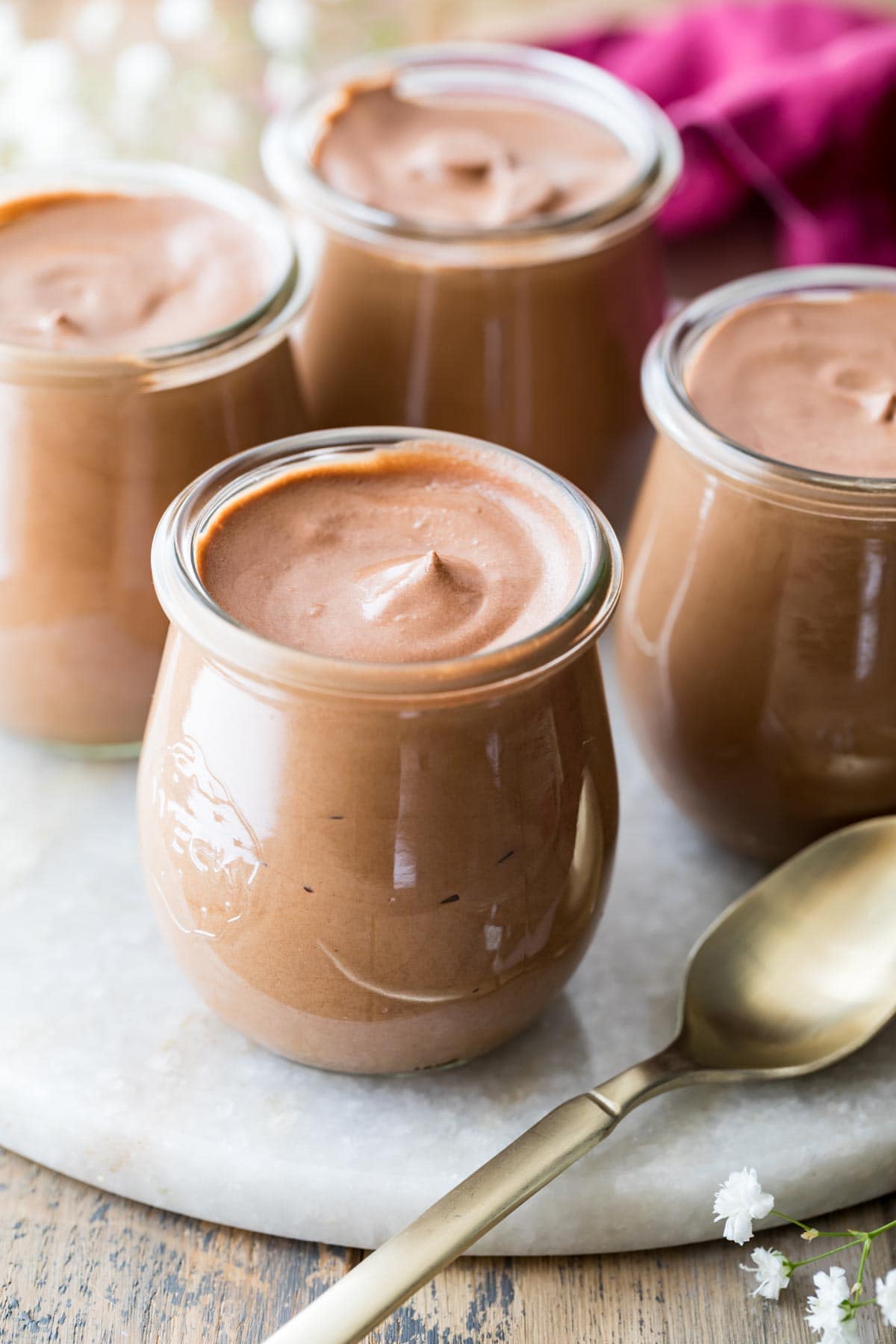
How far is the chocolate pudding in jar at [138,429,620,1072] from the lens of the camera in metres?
0.75

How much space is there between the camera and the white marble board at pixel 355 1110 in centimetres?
82

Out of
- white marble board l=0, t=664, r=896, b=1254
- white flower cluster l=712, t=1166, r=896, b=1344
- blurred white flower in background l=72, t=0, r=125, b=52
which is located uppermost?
blurred white flower in background l=72, t=0, r=125, b=52

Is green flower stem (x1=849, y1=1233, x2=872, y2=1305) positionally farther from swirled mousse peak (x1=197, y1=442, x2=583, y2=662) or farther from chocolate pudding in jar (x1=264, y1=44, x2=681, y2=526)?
chocolate pudding in jar (x1=264, y1=44, x2=681, y2=526)

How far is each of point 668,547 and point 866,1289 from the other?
0.43m

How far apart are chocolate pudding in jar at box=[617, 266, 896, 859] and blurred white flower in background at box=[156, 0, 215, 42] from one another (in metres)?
0.90

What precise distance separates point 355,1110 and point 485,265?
55 centimetres

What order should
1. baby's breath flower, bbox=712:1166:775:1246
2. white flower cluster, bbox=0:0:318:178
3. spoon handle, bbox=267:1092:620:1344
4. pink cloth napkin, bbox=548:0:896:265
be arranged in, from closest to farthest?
spoon handle, bbox=267:1092:620:1344
baby's breath flower, bbox=712:1166:775:1246
pink cloth napkin, bbox=548:0:896:265
white flower cluster, bbox=0:0:318:178

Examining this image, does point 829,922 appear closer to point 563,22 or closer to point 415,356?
point 415,356

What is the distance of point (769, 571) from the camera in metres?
0.90

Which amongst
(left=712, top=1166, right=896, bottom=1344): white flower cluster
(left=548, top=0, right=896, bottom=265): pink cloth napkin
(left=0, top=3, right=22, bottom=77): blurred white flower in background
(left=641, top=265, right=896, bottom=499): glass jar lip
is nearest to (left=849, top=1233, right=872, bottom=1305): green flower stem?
(left=712, top=1166, right=896, bottom=1344): white flower cluster

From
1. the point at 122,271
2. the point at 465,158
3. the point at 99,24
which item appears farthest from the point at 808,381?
the point at 99,24

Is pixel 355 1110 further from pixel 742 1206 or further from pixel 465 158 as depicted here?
pixel 465 158

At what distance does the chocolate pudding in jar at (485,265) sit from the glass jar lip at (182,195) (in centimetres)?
4

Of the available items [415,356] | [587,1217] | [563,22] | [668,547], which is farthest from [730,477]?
[563,22]
